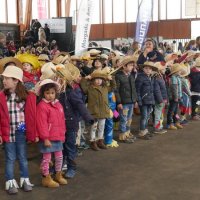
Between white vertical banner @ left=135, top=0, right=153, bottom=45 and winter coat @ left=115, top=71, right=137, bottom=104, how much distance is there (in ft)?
16.6

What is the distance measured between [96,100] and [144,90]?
1.16 m

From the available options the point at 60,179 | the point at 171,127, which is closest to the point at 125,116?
the point at 171,127

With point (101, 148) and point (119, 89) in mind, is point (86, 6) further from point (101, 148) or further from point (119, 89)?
point (101, 148)

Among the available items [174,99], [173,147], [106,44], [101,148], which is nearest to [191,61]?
[174,99]

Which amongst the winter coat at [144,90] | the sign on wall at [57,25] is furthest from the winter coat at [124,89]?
the sign on wall at [57,25]

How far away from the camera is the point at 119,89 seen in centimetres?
591

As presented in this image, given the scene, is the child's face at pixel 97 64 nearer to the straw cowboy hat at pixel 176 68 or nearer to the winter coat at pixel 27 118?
the straw cowboy hat at pixel 176 68

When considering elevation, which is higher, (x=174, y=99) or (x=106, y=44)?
(x=106, y=44)

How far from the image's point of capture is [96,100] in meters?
5.37

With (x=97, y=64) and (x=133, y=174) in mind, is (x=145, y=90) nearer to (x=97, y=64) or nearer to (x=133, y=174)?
(x=97, y=64)

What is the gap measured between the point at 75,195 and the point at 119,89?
7.75 feet

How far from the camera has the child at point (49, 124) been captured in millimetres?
3961

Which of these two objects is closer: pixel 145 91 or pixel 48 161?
pixel 48 161

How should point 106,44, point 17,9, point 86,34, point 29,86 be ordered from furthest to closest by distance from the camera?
1. point 17,9
2. point 106,44
3. point 86,34
4. point 29,86
